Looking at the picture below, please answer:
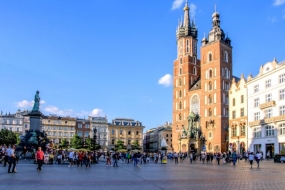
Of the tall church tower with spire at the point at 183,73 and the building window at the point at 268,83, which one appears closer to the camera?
the building window at the point at 268,83

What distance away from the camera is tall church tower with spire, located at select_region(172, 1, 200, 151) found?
10106 cm

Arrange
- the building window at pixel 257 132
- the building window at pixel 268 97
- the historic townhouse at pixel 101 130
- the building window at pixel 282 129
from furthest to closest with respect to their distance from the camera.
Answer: the historic townhouse at pixel 101 130, the building window at pixel 257 132, the building window at pixel 268 97, the building window at pixel 282 129

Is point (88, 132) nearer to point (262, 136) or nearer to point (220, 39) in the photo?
point (220, 39)

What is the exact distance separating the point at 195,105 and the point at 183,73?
10.9 meters

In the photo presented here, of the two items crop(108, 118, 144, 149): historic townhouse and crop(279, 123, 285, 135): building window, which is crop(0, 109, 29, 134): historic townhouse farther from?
crop(279, 123, 285, 135): building window

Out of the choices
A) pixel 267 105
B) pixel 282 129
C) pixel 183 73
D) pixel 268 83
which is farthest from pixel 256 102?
pixel 183 73

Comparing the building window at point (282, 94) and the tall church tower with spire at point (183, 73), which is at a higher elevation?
the tall church tower with spire at point (183, 73)

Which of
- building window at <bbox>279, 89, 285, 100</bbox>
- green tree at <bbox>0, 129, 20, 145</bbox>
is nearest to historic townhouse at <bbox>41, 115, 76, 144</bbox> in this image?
green tree at <bbox>0, 129, 20, 145</bbox>

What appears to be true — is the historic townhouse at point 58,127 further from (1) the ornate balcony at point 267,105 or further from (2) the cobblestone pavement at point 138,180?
(2) the cobblestone pavement at point 138,180

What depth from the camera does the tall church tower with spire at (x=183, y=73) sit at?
3979 inches

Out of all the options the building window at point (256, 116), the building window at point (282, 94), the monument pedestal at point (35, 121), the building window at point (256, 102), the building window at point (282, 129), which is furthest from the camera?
the building window at point (256, 102)

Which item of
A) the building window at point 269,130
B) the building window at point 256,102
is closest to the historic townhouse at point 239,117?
the building window at point 256,102

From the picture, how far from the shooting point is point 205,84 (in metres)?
93.9

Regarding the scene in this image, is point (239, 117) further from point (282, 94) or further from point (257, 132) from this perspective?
point (282, 94)
